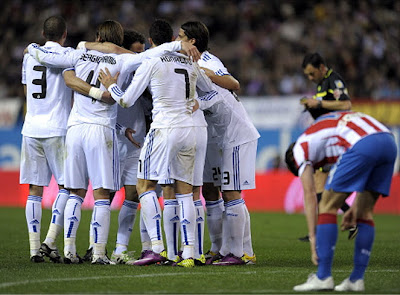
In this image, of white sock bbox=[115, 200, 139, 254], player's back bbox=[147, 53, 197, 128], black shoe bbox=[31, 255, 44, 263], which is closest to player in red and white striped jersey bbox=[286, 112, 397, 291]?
player's back bbox=[147, 53, 197, 128]

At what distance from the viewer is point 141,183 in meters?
8.16

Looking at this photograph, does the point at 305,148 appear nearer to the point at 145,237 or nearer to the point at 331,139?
the point at 331,139

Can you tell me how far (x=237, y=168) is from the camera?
8570mm

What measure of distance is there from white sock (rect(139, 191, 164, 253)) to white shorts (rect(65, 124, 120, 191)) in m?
0.40

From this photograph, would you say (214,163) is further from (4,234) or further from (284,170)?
(284,170)

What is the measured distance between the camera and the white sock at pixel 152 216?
809cm

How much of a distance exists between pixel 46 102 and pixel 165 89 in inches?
62.1

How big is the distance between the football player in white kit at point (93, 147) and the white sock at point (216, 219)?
1242mm

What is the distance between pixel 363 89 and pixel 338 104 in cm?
1166

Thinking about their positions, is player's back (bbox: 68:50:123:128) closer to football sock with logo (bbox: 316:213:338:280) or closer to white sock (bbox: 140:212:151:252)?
white sock (bbox: 140:212:151:252)

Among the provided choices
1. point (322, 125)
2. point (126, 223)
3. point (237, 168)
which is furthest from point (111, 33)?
point (322, 125)

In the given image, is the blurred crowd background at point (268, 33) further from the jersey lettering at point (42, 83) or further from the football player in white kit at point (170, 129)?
the football player in white kit at point (170, 129)

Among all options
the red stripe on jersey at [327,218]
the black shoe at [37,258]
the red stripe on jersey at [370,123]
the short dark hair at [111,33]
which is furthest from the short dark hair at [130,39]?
the red stripe on jersey at [327,218]

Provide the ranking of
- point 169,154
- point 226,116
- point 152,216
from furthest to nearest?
point 226,116 < point 152,216 < point 169,154
